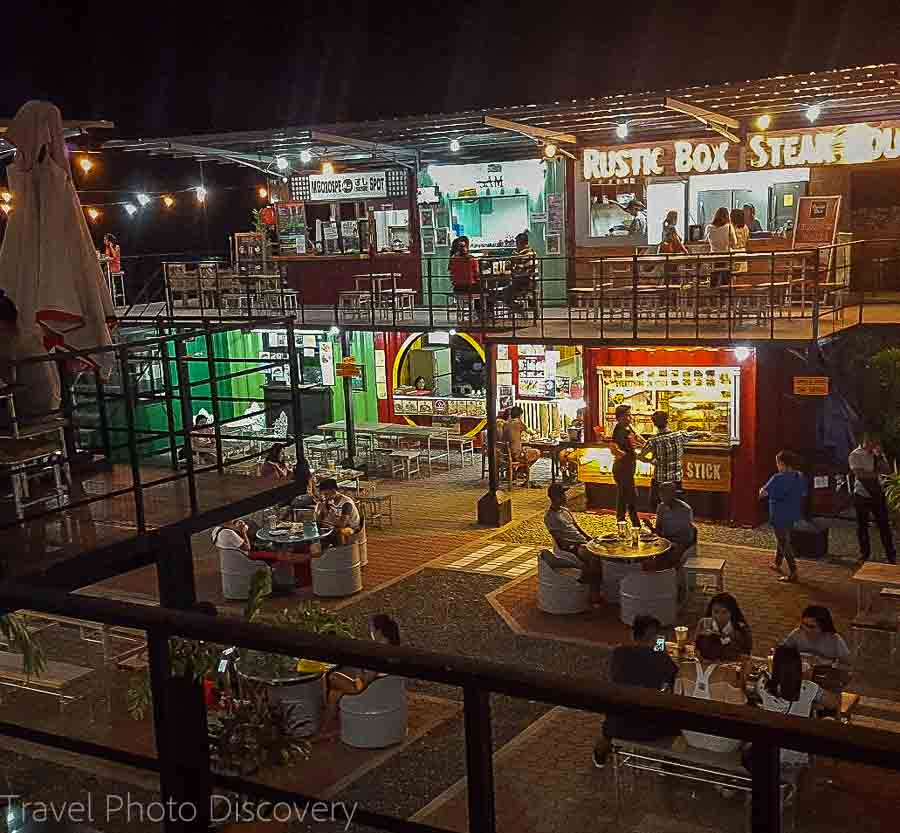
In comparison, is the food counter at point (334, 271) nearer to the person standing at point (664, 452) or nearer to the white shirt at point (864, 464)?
the person standing at point (664, 452)

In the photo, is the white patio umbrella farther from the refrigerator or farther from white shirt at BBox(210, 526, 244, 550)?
the refrigerator

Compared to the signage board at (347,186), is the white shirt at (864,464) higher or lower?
lower

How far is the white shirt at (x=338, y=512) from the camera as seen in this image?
595 inches

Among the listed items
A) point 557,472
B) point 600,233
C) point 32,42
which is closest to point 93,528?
point 32,42

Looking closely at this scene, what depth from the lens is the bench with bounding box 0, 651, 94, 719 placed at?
10.3 m

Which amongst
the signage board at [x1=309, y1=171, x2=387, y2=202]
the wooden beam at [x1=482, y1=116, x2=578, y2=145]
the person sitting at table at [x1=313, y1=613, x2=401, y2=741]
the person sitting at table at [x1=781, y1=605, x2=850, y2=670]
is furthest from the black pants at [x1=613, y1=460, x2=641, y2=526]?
the signage board at [x1=309, y1=171, x2=387, y2=202]

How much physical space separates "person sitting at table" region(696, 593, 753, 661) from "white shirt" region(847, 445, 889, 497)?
212 inches

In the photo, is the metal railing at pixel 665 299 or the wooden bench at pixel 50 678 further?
the metal railing at pixel 665 299

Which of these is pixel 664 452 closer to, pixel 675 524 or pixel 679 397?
pixel 679 397

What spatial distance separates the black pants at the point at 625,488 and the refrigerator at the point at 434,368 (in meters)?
8.40

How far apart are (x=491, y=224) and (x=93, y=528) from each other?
18.3 m

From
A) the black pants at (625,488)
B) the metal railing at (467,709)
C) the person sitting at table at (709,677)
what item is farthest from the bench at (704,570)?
the metal railing at (467,709)

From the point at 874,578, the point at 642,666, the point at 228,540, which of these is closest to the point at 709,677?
the point at 642,666

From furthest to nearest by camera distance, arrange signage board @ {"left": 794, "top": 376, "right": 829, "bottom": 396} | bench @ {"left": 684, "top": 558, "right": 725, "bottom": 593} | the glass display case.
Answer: the glass display case < signage board @ {"left": 794, "top": 376, "right": 829, "bottom": 396} < bench @ {"left": 684, "top": 558, "right": 725, "bottom": 593}
